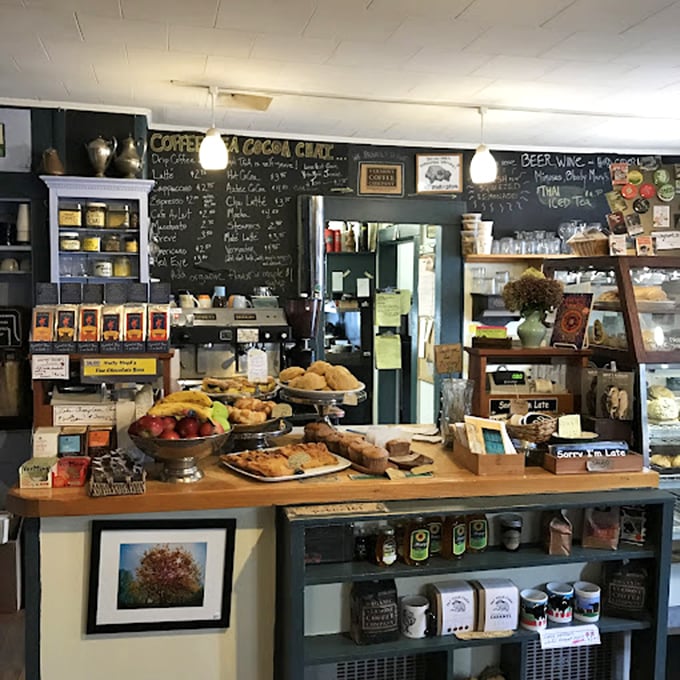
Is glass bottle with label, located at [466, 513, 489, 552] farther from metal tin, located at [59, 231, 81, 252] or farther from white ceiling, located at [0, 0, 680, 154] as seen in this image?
metal tin, located at [59, 231, 81, 252]

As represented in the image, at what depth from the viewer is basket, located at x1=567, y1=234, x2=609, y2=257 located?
10.2 ft

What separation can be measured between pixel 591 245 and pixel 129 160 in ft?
9.58

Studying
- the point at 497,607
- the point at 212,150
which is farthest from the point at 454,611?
the point at 212,150

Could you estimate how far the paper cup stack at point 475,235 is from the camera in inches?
229

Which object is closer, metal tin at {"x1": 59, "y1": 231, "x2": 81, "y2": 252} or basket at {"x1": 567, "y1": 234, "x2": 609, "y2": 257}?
basket at {"x1": 567, "y1": 234, "x2": 609, "y2": 257}

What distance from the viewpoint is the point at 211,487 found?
2285 millimetres

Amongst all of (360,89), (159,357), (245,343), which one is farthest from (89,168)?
(159,357)

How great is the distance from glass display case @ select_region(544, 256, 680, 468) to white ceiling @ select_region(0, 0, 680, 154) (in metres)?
1.08

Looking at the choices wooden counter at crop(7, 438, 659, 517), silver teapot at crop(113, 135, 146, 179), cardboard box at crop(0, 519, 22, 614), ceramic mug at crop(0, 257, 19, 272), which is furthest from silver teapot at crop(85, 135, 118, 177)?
wooden counter at crop(7, 438, 659, 517)

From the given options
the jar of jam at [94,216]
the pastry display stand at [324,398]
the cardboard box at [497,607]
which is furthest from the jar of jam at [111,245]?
the cardboard box at [497,607]

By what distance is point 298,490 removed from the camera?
7.50 ft

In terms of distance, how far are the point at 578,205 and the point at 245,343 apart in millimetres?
3170

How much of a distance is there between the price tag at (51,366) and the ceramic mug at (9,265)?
2.51m

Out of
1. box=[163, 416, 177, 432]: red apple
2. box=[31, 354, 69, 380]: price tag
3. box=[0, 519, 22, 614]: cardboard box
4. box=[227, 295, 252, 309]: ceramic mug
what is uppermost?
→ box=[227, 295, 252, 309]: ceramic mug
